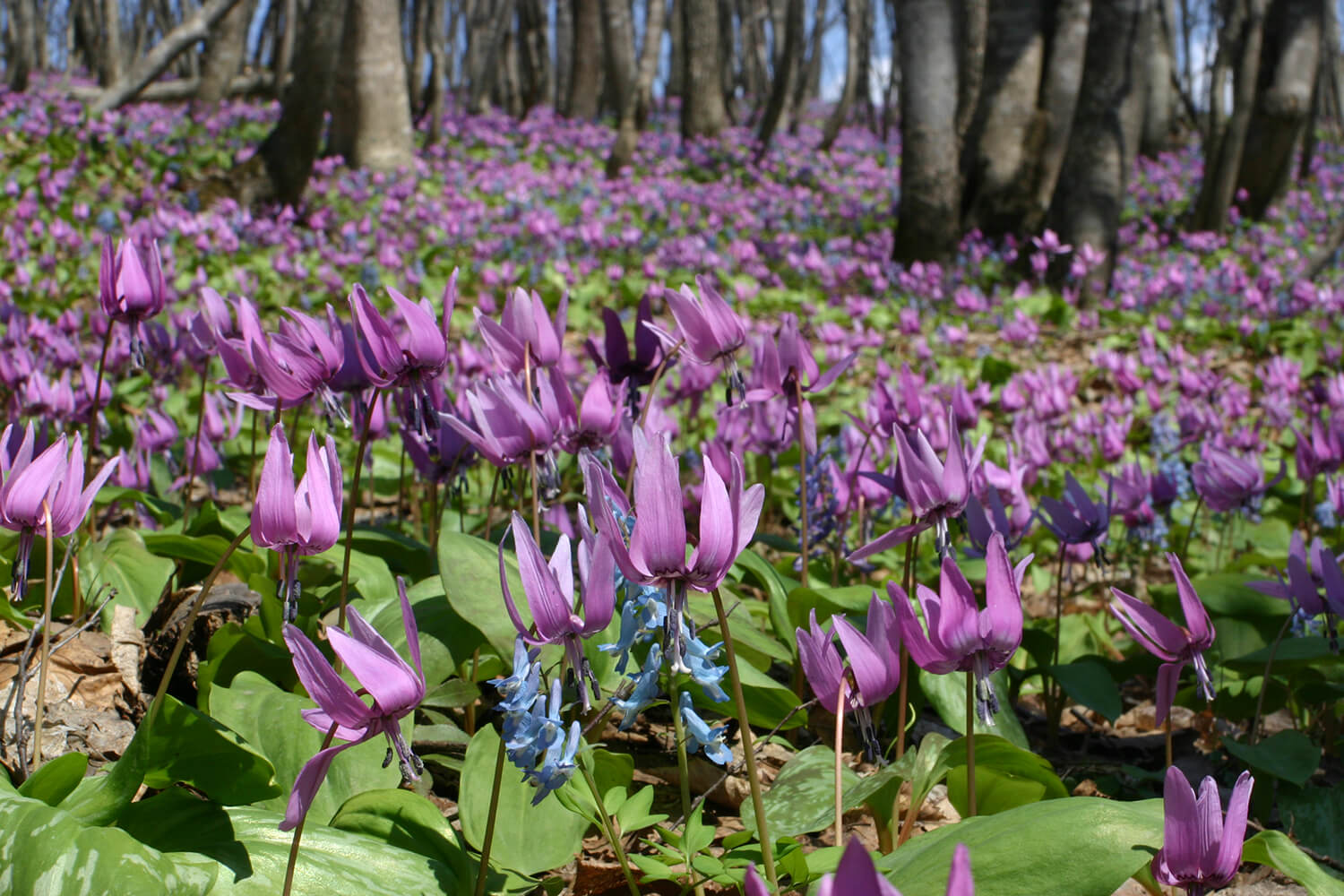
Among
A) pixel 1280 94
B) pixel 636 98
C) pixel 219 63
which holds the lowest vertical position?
pixel 1280 94

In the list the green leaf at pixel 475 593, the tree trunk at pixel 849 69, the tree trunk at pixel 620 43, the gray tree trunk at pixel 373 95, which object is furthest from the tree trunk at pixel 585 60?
the green leaf at pixel 475 593

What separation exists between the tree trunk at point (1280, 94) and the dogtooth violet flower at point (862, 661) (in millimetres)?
13522

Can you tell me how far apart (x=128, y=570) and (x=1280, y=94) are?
13.8 meters

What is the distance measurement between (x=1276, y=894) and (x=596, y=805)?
4.20 feet

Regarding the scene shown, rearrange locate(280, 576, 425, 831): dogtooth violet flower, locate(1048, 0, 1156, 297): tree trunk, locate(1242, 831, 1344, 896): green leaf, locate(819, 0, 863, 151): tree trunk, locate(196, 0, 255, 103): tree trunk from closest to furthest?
1. locate(280, 576, 425, 831): dogtooth violet flower
2. locate(1242, 831, 1344, 896): green leaf
3. locate(1048, 0, 1156, 297): tree trunk
4. locate(196, 0, 255, 103): tree trunk
5. locate(819, 0, 863, 151): tree trunk

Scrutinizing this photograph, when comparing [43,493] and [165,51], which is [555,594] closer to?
[43,493]

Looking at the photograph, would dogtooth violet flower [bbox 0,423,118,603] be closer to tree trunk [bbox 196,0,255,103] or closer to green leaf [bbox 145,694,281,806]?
green leaf [bbox 145,694,281,806]

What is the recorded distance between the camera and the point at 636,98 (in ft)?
44.5

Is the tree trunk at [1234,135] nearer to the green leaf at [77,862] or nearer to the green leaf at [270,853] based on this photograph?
the green leaf at [270,853]

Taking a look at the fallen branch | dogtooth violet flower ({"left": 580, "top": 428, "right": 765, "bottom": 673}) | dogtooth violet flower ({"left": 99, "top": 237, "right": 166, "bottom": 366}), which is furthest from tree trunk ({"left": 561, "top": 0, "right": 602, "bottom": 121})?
dogtooth violet flower ({"left": 580, "top": 428, "right": 765, "bottom": 673})

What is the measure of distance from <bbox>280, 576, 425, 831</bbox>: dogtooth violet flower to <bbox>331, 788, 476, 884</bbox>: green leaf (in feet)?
1.08

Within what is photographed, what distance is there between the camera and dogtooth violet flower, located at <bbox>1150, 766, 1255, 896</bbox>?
3.82ft

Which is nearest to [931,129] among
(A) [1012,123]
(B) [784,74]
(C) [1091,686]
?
(A) [1012,123]

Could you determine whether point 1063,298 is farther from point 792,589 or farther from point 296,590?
point 296,590
